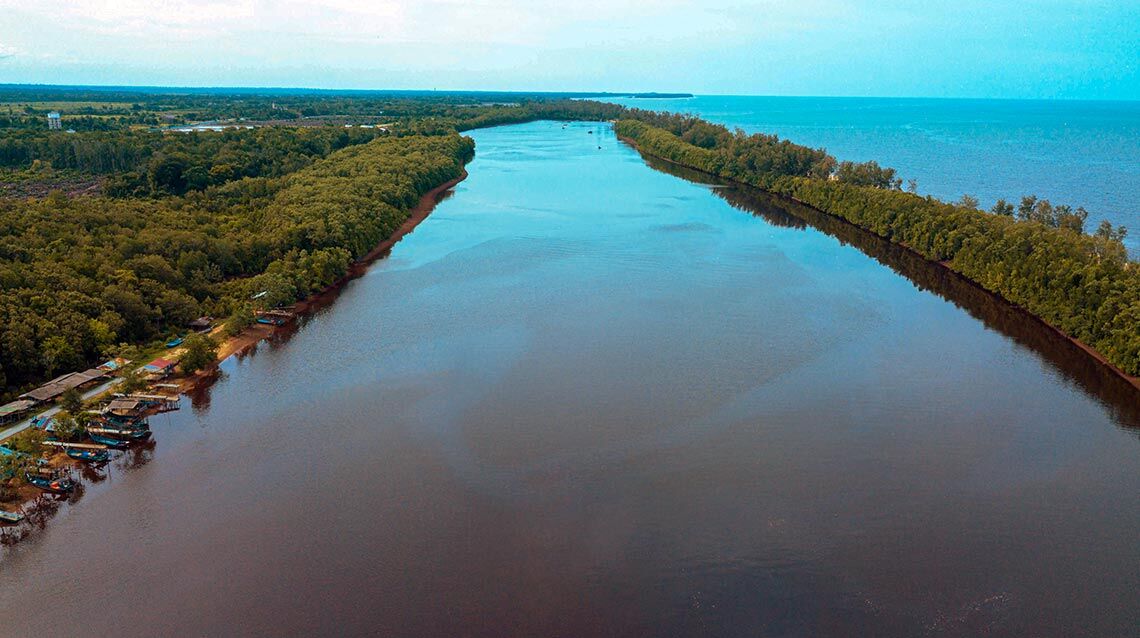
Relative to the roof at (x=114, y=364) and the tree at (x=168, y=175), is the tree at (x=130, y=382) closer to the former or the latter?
the roof at (x=114, y=364)

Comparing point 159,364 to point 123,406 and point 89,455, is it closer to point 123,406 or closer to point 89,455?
point 123,406

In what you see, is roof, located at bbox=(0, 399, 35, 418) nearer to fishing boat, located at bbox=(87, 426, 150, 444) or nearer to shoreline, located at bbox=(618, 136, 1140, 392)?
fishing boat, located at bbox=(87, 426, 150, 444)

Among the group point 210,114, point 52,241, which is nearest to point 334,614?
point 52,241

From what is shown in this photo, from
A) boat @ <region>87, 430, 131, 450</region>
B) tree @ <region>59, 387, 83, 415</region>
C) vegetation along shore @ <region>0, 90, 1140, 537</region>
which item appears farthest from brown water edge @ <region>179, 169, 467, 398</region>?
tree @ <region>59, 387, 83, 415</region>

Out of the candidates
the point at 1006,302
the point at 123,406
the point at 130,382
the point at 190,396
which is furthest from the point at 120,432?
the point at 1006,302

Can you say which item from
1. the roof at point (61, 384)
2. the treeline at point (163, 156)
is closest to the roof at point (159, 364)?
the roof at point (61, 384)

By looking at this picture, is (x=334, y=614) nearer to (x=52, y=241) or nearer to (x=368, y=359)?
(x=368, y=359)
